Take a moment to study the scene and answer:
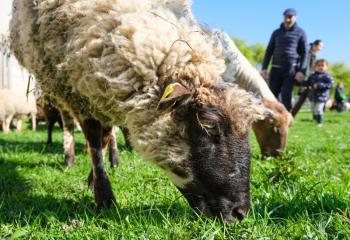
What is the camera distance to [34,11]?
367 cm

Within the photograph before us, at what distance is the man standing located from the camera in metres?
9.69

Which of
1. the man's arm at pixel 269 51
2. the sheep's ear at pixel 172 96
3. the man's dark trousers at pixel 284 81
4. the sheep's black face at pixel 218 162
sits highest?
the man's arm at pixel 269 51

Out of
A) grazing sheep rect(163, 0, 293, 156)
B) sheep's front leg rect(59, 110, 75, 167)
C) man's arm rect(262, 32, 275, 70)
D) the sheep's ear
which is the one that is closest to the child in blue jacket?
man's arm rect(262, 32, 275, 70)

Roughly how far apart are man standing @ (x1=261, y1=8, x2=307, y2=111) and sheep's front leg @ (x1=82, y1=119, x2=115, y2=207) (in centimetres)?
679

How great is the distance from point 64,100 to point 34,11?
0.81 meters

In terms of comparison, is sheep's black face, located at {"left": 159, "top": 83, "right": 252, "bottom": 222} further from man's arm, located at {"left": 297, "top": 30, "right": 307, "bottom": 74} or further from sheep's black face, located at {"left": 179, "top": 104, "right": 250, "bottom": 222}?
man's arm, located at {"left": 297, "top": 30, "right": 307, "bottom": 74}

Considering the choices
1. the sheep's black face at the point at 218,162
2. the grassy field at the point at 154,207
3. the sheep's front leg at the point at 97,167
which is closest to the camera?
the grassy field at the point at 154,207

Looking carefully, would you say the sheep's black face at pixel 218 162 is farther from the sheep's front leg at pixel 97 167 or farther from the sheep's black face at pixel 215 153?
the sheep's front leg at pixel 97 167

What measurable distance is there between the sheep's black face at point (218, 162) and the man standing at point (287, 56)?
23.7ft

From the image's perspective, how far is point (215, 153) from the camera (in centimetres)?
274

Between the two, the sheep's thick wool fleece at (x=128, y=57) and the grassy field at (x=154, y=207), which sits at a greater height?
the sheep's thick wool fleece at (x=128, y=57)

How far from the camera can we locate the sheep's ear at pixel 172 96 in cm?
262

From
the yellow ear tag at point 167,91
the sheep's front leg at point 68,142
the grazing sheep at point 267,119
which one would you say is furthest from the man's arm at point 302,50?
the yellow ear tag at point 167,91

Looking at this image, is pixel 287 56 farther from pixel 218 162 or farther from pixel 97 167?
pixel 218 162
